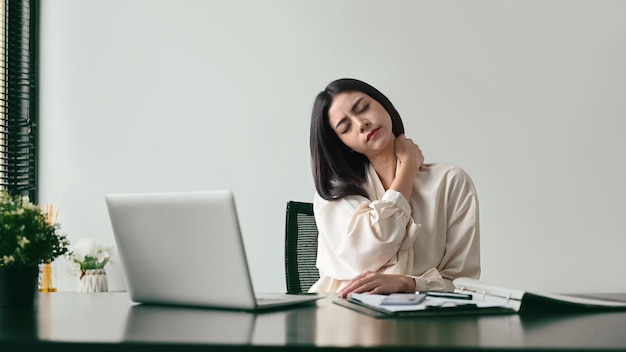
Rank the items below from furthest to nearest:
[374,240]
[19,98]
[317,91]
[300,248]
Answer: [19,98], [317,91], [300,248], [374,240]

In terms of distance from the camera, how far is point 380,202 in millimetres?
1888

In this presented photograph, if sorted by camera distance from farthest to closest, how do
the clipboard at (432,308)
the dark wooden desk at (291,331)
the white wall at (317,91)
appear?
the white wall at (317,91)
the clipboard at (432,308)
the dark wooden desk at (291,331)

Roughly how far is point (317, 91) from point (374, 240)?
5.23ft

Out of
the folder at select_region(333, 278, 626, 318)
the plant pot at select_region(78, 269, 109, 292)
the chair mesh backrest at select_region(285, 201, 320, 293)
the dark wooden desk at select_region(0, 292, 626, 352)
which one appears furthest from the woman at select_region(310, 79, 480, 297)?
the plant pot at select_region(78, 269, 109, 292)

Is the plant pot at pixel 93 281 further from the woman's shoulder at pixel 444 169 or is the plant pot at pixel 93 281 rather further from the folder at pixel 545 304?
the folder at pixel 545 304

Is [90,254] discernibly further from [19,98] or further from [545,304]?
[545,304]

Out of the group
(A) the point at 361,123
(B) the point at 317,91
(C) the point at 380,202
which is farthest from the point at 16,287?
A: (B) the point at 317,91

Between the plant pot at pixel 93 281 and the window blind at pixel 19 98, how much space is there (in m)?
0.56

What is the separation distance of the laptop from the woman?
66cm

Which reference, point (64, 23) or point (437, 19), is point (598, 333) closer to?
point (437, 19)

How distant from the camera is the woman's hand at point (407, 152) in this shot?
6.64ft

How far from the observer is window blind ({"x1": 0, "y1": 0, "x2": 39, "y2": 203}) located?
3.42 meters

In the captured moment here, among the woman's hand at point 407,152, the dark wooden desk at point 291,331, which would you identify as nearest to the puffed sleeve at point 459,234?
the woman's hand at point 407,152

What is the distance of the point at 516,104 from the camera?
315cm
